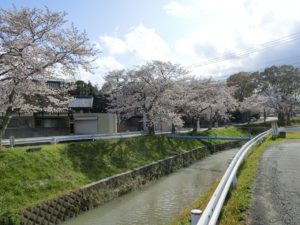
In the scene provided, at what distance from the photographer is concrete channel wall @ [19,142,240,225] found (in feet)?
38.3

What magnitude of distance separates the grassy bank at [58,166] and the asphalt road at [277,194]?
792 cm

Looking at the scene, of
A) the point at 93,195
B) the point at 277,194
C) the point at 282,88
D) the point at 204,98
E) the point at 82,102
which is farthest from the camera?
the point at 282,88

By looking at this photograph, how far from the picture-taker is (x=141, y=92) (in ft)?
97.8

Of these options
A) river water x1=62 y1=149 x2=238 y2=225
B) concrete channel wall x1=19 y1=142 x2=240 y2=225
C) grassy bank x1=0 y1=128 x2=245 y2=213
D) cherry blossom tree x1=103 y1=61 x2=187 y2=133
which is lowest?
river water x1=62 y1=149 x2=238 y2=225

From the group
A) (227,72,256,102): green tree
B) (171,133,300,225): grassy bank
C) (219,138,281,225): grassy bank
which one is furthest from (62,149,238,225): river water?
(227,72,256,102): green tree

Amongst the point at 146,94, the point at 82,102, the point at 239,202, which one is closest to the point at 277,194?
the point at 239,202

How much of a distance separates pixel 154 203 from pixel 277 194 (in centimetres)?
801

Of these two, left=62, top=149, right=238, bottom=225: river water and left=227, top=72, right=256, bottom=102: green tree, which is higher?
left=227, top=72, right=256, bottom=102: green tree

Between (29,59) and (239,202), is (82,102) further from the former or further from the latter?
(239,202)

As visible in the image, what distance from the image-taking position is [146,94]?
2964cm

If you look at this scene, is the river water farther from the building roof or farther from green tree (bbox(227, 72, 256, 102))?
green tree (bbox(227, 72, 256, 102))

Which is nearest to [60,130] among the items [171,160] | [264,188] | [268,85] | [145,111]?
[145,111]

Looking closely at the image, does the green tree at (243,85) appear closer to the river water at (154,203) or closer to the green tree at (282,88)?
the green tree at (282,88)

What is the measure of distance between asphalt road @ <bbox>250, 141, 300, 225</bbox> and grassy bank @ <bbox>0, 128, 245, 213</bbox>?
7.92m
